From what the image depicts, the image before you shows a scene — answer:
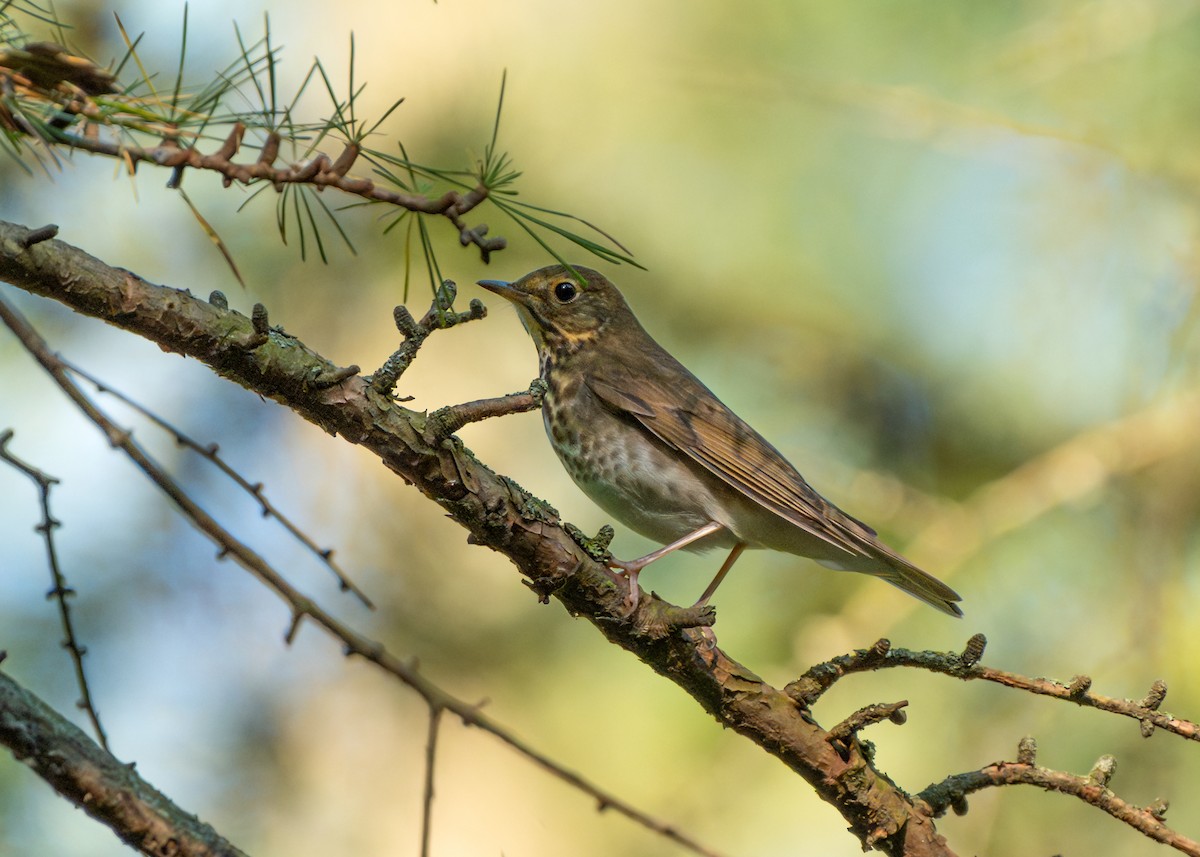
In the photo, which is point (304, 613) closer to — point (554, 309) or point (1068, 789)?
point (1068, 789)

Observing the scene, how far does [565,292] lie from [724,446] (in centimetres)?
81

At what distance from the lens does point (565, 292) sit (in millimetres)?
3990

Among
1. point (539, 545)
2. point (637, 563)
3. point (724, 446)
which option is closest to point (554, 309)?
point (724, 446)

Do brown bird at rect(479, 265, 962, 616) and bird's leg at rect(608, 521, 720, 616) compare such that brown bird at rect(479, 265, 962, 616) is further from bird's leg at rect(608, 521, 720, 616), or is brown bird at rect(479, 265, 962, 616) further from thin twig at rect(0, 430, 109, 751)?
thin twig at rect(0, 430, 109, 751)

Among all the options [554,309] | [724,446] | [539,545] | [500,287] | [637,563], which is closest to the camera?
[539,545]

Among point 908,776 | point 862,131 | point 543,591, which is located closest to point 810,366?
point 862,131

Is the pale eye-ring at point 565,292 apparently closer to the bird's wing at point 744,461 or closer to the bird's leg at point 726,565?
the bird's wing at point 744,461

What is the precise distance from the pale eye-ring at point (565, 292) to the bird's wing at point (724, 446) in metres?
0.36

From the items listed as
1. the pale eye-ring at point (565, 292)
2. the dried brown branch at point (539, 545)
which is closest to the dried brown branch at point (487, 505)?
the dried brown branch at point (539, 545)

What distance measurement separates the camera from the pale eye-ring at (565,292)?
3.98 metres

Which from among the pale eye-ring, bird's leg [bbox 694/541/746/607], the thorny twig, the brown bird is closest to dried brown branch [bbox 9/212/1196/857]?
the thorny twig

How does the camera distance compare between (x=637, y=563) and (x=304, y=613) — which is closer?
(x=304, y=613)

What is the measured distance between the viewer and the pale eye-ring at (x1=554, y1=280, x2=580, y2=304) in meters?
3.98

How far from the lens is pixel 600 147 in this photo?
4.86 meters
